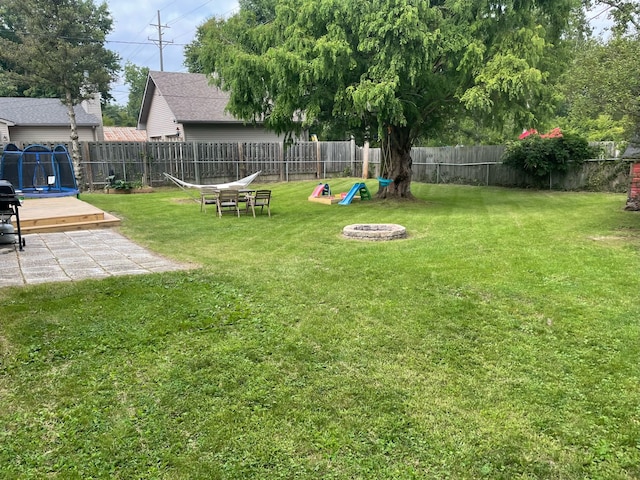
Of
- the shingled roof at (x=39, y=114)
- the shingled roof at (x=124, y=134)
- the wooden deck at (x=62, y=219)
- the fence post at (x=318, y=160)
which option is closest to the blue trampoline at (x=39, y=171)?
the wooden deck at (x=62, y=219)

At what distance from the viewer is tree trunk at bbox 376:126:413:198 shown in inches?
485

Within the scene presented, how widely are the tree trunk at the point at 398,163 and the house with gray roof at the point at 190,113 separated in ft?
27.7

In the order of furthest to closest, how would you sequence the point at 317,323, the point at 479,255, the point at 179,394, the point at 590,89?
the point at 590,89, the point at 479,255, the point at 317,323, the point at 179,394

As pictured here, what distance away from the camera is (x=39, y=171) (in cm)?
1441

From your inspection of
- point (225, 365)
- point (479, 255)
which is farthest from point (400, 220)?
point (225, 365)

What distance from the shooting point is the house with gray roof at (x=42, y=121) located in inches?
781

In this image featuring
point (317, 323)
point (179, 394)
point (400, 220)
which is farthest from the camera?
point (400, 220)

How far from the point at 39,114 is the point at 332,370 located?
74.2ft

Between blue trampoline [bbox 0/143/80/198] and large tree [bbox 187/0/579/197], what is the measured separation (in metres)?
5.37

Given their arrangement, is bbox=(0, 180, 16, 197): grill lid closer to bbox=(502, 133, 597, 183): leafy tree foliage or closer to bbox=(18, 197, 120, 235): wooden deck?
bbox=(18, 197, 120, 235): wooden deck

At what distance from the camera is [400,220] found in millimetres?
9383

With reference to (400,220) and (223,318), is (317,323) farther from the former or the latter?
(400,220)

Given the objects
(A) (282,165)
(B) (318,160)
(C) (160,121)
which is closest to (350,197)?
(A) (282,165)

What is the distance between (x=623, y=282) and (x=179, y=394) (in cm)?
464
